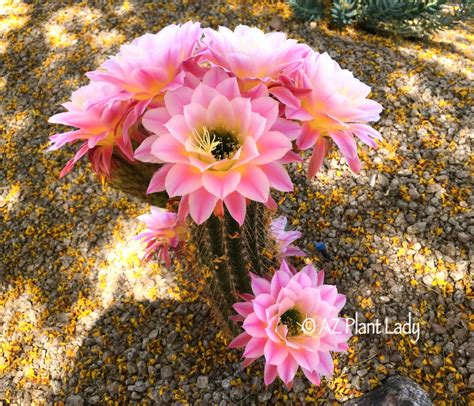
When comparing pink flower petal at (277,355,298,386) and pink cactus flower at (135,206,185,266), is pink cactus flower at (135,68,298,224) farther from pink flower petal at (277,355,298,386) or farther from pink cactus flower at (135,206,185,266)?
pink cactus flower at (135,206,185,266)

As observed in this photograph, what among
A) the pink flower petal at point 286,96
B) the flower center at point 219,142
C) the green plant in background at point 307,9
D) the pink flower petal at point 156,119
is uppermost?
the pink flower petal at point 286,96

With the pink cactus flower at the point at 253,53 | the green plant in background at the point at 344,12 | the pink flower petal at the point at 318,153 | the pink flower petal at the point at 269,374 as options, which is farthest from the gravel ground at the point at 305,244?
the pink cactus flower at the point at 253,53

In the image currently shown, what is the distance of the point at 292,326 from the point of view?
4.17ft

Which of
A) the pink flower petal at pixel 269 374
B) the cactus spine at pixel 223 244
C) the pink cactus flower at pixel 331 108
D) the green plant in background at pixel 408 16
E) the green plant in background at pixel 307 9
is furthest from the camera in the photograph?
the green plant in background at pixel 307 9

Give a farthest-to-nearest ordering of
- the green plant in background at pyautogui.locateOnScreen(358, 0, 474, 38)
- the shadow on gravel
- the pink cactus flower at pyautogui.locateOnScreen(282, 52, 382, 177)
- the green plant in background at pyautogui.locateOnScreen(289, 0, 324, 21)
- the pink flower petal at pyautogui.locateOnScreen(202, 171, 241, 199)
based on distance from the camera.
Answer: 1. the green plant in background at pyautogui.locateOnScreen(289, 0, 324, 21)
2. the green plant in background at pyautogui.locateOnScreen(358, 0, 474, 38)
3. the shadow on gravel
4. the pink cactus flower at pyautogui.locateOnScreen(282, 52, 382, 177)
5. the pink flower petal at pyautogui.locateOnScreen(202, 171, 241, 199)

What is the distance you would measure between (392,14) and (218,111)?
2.44m

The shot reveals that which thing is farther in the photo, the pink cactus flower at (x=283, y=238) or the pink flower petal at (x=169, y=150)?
the pink cactus flower at (x=283, y=238)

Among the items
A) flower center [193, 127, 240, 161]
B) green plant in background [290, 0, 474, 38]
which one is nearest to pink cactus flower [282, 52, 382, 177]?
flower center [193, 127, 240, 161]

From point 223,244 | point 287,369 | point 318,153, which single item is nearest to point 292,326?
point 287,369

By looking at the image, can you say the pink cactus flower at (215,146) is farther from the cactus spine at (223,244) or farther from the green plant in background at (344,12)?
the green plant in background at (344,12)

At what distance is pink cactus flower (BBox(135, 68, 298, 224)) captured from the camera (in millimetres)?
792

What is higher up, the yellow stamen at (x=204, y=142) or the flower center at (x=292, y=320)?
the yellow stamen at (x=204, y=142)

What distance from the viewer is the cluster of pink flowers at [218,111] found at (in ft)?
2.64

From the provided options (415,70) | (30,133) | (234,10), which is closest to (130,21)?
(234,10)
